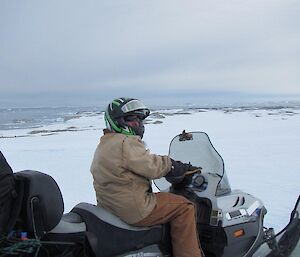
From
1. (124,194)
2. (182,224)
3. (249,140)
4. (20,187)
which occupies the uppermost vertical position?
(20,187)

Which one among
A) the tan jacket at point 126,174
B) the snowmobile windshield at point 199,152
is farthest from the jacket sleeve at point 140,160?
the snowmobile windshield at point 199,152

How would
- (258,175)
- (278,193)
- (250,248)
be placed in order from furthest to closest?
(258,175), (278,193), (250,248)

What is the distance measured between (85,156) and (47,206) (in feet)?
30.4

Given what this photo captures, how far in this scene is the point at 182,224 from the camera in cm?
294

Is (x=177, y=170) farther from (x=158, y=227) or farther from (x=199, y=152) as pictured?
(x=199, y=152)

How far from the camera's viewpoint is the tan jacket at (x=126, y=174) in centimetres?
279

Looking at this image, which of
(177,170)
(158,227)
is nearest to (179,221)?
(158,227)

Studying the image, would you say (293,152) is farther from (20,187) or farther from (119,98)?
(20,187)

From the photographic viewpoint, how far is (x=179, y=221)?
294 centimetres

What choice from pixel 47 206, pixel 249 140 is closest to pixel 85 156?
pixel 249 140

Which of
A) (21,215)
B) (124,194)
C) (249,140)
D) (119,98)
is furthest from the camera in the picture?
(249,140)

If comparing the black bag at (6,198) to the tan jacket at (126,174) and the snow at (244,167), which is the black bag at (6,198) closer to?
the tan jacket at (126,174)

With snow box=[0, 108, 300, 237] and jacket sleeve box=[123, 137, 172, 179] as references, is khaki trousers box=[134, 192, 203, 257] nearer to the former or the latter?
jacket sleeve box=[123, 137, 172, 179]

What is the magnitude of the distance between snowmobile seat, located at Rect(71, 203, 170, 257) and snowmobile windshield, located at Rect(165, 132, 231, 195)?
0.83 m
